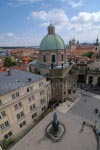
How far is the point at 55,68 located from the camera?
39.0 metres

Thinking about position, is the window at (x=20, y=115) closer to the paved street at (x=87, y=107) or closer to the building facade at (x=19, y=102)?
the building facade at (x=19, y=102)

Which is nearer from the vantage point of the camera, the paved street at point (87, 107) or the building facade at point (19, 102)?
the building facade at point (19, 102)

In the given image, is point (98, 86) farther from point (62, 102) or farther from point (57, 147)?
point (57, 147)

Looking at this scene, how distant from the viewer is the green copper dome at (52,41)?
136 feet

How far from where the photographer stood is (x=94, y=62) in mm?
55594

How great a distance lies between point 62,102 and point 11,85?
20.9 m

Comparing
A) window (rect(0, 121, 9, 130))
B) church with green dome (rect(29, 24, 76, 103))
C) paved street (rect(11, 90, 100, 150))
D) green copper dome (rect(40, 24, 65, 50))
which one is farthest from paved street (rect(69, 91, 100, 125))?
green copper dome (rect(40, 24, 65, 50))

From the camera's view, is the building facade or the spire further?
the spire

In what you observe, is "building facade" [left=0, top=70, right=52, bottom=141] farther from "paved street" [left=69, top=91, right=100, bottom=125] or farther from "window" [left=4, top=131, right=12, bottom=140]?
"paved street" [left=69, top=91, right=100, bottom=125]

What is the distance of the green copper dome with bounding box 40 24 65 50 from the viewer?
136 feet

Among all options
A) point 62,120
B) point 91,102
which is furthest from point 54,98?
point 91,102

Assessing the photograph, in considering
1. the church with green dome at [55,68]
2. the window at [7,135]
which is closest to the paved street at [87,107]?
the church with green dome at [55,68]

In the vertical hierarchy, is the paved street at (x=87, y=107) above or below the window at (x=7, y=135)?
above

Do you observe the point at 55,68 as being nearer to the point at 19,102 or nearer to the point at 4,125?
the point at 19,102
